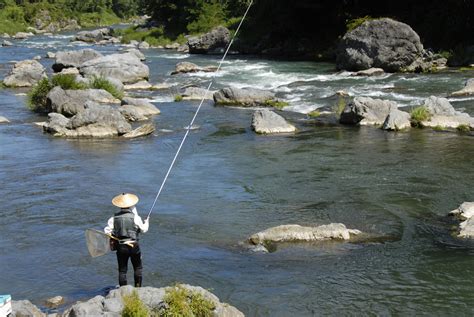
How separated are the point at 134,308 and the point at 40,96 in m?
23.4

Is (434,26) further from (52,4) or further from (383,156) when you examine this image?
(52,4)

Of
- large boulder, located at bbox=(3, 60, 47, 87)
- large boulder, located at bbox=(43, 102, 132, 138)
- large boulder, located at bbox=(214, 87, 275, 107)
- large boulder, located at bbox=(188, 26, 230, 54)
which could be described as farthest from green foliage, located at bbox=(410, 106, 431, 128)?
large boulder, located at bbox=(188, 26, 230, 54)

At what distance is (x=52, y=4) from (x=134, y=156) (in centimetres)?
11296

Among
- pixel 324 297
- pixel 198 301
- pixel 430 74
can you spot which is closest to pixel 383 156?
pixel 324 297

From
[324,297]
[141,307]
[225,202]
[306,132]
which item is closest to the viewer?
[141,307]

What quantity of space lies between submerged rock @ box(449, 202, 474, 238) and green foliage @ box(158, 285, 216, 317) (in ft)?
20.1

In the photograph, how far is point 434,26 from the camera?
145ft

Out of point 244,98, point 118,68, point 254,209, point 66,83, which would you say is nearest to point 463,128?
point 244,98

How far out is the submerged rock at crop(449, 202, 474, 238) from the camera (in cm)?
1235

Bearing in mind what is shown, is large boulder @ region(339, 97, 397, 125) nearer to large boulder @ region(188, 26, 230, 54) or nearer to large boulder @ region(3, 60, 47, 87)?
large boulder @ region(3, 60, 47, 87)

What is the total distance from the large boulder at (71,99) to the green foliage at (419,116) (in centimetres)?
1340

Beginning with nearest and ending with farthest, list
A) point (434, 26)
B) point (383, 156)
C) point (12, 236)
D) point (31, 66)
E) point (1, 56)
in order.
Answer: point (12, 236), point (383, 156), point (31, 66), point (434, 26), point (1, 56)

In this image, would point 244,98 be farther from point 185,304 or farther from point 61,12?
point 61,12

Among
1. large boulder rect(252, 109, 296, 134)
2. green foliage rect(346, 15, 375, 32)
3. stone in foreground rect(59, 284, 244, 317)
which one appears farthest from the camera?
green foliage rect(346, 15, 375, 32)
